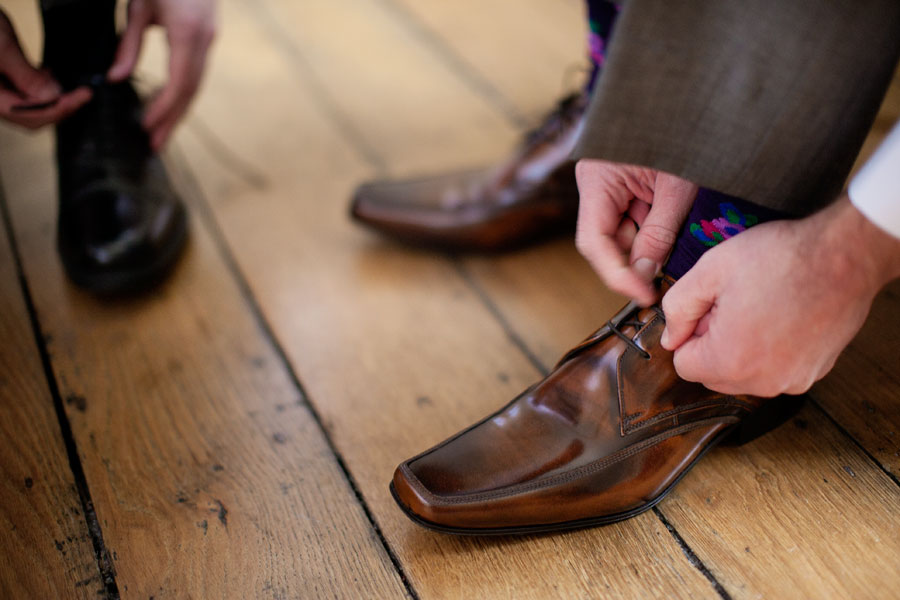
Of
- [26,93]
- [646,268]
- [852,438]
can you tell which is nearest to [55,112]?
[26,93]

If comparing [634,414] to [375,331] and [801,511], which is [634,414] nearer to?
[801,511]

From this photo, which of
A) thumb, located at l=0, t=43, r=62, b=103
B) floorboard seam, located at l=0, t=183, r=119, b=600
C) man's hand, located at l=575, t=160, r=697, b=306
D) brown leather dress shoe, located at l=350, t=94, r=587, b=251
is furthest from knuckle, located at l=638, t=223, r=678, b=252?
thumb, located at l=0, t=43, r=62, b=103

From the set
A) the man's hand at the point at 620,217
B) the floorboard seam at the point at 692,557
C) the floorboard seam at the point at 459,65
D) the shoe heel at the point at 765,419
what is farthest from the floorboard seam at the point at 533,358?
the floorboard seam at the point at 459,65

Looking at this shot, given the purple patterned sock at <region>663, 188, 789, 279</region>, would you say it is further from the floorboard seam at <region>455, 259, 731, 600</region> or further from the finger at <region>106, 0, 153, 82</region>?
the finger at <region>106, 0, 153, 82</region>

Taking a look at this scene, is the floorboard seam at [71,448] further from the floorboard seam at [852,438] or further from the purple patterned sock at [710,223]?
the floorboard seam at [852,438]

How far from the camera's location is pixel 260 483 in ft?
2.16

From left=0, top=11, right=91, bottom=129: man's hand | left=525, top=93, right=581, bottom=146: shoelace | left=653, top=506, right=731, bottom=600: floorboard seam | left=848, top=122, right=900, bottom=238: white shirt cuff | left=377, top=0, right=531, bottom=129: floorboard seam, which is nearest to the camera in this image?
left=848, top=122, right=900, bottom=238: white shirt cuff

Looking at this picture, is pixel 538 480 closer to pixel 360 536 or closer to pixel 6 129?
pixel 360 536

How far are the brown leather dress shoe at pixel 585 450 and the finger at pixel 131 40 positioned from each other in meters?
0.69

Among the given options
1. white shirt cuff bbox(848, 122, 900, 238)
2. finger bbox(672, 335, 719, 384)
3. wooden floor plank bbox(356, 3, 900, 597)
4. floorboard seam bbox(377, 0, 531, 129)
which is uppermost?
white shirt cuff bbox(848, 122, 900, 238)

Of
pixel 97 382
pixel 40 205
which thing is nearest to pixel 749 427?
pixel 97 382

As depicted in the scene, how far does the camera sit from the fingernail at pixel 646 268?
582 mm

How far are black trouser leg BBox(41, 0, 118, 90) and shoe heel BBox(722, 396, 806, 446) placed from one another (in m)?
0.92

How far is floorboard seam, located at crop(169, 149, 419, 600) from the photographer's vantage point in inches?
23.7
